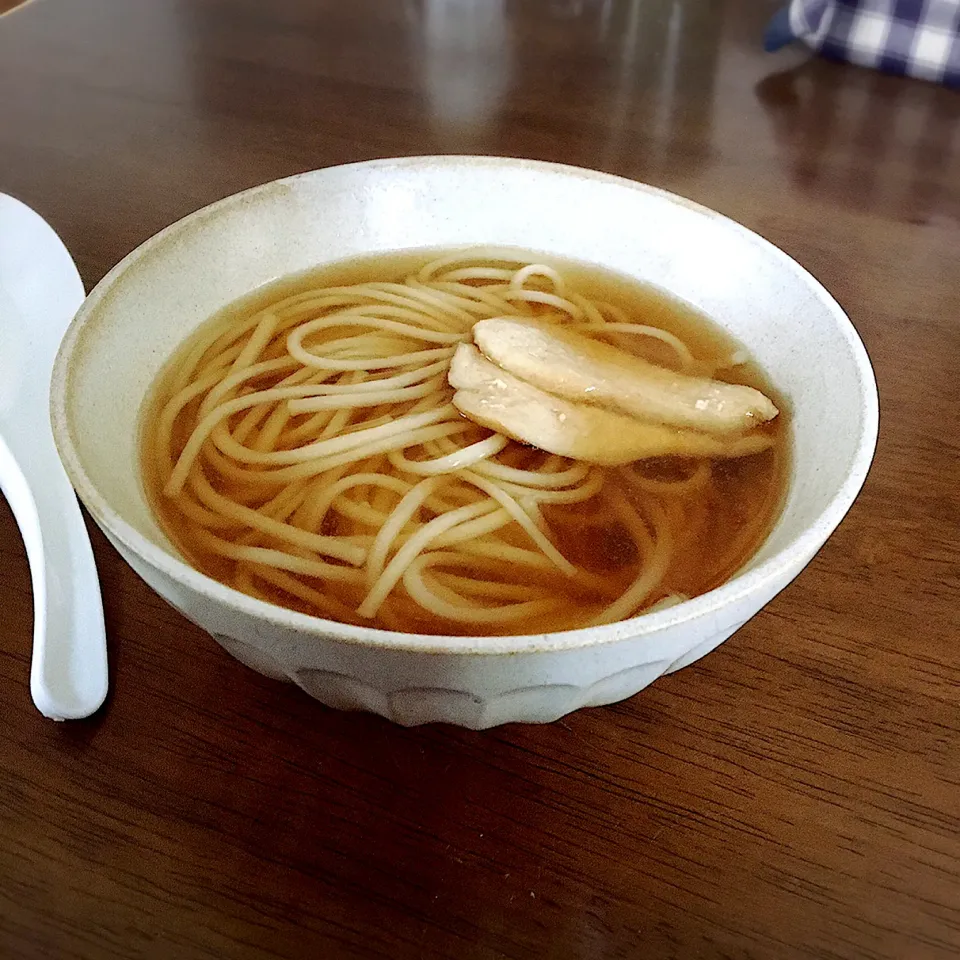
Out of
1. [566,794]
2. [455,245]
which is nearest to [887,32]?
[455,245]

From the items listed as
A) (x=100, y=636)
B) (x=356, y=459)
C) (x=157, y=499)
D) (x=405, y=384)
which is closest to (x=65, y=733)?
(x=100, y=636)

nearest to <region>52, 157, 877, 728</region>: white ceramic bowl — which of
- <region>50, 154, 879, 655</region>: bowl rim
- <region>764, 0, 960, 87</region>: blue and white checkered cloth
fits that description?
<region>50, 154, 879, 655</region>: bowl rim

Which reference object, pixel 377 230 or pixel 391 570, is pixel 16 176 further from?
pixel 391 570

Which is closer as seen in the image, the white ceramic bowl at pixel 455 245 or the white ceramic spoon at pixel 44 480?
the white ceramic bowl at pixel 455 245

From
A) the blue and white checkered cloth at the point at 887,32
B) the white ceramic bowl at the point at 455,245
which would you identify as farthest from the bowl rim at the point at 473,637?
the blue and white checkered cloth at the point at 887,32

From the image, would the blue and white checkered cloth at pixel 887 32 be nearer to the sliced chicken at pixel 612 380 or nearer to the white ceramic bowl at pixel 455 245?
the white ceramic bowl at pixel 455 245

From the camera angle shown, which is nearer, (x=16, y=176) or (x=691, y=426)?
(x=691, y=426)

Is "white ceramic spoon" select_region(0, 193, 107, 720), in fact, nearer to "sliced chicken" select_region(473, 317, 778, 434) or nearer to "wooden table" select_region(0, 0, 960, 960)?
"wooden table" select_region(0, 0, 960, 960)
